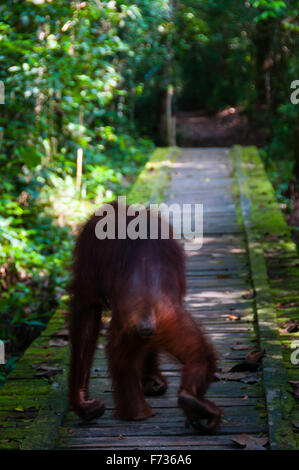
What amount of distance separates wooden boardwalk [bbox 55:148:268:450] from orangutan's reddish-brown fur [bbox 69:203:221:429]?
0.11 meters

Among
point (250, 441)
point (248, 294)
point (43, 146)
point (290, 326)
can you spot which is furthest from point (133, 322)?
point (43, 146)

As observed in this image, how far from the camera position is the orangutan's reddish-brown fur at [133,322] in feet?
9.18

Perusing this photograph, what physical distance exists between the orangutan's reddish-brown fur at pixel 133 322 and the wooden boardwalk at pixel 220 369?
0.35 feet

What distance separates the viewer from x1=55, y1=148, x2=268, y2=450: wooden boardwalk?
2.83 metres

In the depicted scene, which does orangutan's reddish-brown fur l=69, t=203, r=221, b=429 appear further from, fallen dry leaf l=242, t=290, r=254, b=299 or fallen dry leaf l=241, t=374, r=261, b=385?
fallen dry leaf l=242, t=290, r=254, b=299

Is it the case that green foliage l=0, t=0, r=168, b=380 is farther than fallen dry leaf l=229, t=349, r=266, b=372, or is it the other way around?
green foliage l=0, t=0, r=168, b=380

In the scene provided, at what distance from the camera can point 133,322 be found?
2830mm

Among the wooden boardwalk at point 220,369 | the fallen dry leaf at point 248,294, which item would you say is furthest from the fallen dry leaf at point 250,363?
the fallen dry leaf at point 248,294

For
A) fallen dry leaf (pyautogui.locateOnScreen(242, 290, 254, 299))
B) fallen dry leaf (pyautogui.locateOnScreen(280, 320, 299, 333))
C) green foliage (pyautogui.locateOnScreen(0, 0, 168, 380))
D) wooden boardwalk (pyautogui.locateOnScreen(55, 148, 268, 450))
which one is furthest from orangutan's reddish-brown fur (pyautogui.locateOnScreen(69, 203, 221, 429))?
green foliage (pyautogui.locateOnScreen(0, 0, 168, 380))

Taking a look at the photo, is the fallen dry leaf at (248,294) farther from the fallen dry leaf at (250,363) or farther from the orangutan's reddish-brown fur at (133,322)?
the orangutan's reddish-brown fur at (133,322)

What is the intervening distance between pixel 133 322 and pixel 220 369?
970 millimetres

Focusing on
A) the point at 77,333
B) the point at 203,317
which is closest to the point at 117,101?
the point at 203,317

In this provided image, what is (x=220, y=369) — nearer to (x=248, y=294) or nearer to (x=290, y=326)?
(x=290, y=326)
